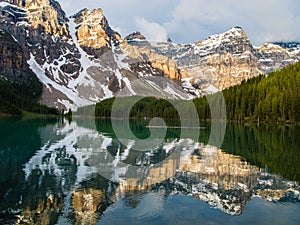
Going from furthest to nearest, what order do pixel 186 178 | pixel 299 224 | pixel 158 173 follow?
pixel 158 173, pixel 186 178, pixel 299 224

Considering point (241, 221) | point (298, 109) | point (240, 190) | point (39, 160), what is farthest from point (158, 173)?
point (298, 109)

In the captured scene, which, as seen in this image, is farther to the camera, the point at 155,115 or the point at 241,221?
the point at 155,115

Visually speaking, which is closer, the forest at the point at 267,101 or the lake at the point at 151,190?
the lake at the point at 151,190

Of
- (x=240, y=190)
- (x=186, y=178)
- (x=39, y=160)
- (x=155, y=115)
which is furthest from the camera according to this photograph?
(x=155, y=115)

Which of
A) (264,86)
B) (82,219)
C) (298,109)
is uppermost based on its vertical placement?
(264,86)

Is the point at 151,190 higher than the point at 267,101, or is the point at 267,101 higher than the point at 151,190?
the point at 267,101

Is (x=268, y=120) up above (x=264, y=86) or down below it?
below

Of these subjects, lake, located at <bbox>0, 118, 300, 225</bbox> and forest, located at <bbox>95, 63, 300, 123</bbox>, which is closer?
lake, located at <bbox>0, 118, 300, 225</bbox>

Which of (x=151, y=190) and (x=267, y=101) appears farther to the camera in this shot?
(x=267, y=101)

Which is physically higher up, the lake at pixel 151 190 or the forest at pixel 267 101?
the forest at pixel 267 101

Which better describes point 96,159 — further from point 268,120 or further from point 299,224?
point 268,120

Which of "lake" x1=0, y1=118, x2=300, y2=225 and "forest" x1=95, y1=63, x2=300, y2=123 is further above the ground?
"forest" x1=95, y1=63, x2=300, y2=123

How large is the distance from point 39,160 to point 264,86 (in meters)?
91.0

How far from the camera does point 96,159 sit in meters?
25.3
